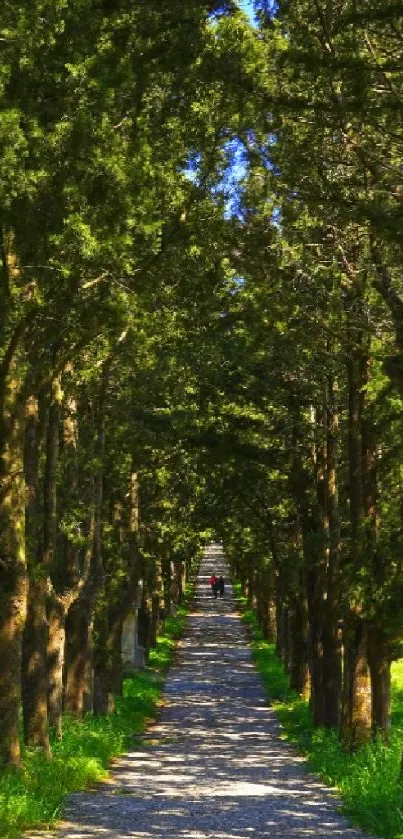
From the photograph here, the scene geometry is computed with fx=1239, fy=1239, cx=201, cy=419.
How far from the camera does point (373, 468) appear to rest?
20.2m

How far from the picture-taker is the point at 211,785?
54.4 feet

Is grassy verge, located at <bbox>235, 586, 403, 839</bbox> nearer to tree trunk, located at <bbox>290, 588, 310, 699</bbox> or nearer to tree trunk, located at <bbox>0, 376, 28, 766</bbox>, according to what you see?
tree trunk, located at <bbox>290, 588, 310, 699</bbox>

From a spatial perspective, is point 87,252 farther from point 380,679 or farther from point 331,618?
point 331,618

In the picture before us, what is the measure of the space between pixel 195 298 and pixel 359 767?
23.2ft

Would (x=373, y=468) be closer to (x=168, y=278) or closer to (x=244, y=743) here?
(x=168, y=278)

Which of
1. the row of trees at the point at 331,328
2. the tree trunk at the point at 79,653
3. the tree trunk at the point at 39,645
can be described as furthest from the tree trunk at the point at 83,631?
the tree trunk at the point at 39,645

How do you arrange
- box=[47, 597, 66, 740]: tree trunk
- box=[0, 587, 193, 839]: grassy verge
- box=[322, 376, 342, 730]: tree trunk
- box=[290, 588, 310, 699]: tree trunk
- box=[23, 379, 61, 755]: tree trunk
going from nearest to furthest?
box=[0, 587, 193, 839]: grassy verge → box=[23, 379, 61, 755]: tree trunk → box=[47, 597, 66, 740]: tree trunk → box=[322, 376, 342, 730]: tree trunk → box=[290, 588, 310, 699]: tree trunk

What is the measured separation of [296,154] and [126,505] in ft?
56.0

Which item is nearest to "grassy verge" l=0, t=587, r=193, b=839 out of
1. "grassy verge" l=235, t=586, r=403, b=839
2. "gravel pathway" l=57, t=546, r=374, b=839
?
"gravel pathway" l=57, t=546, r=374, b=839

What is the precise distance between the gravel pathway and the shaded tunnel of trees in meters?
1.41

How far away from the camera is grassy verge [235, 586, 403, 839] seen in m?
12.0

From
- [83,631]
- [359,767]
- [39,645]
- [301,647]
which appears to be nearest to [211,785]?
[359,767]

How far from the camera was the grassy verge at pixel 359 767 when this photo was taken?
12.0 meters

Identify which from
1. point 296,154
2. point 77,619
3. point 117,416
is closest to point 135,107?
point 296,154
